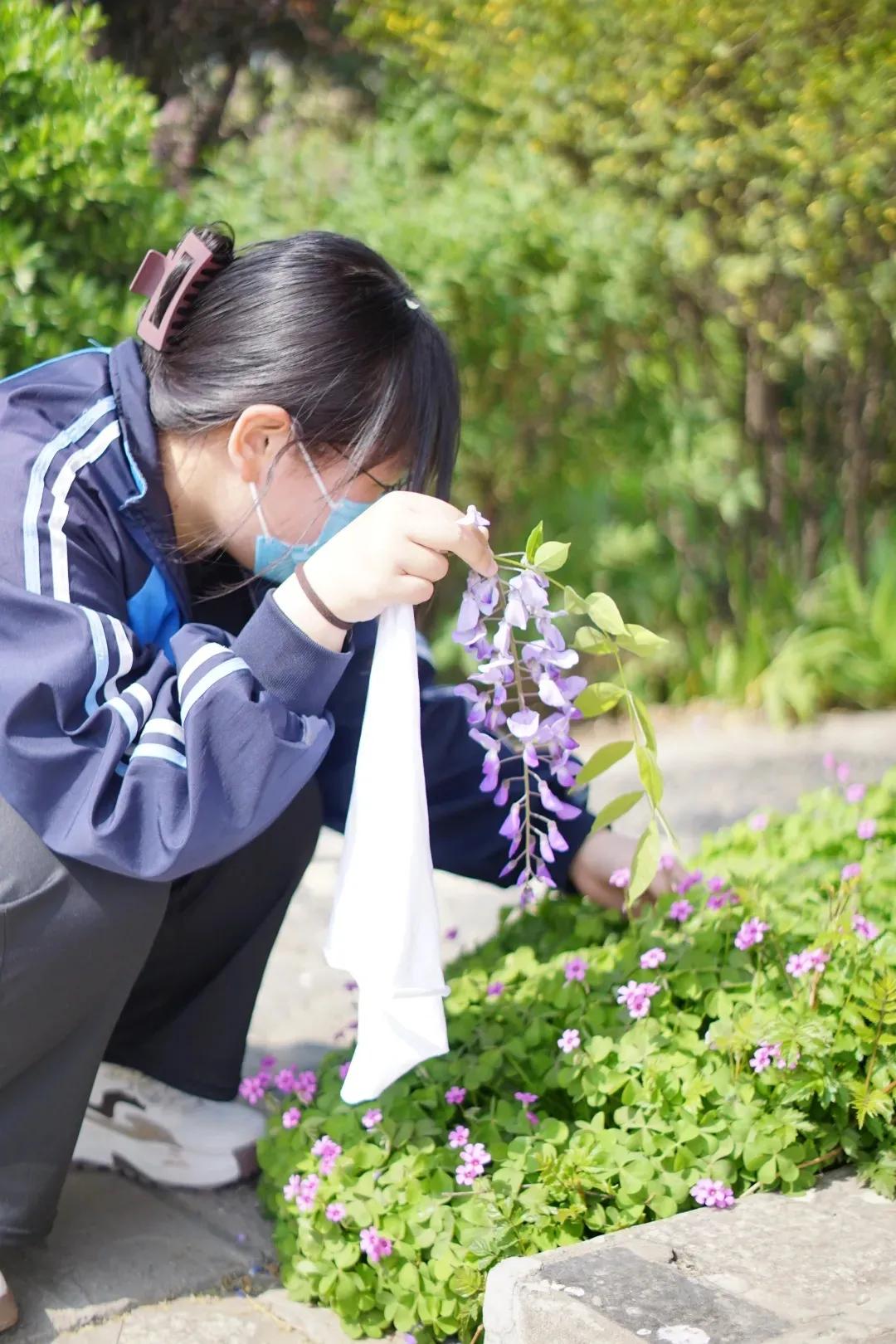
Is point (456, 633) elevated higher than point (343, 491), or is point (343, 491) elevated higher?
point (343, 491)

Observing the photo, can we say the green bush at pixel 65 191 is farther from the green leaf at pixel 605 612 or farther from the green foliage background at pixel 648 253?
the green leaf at pixel 605 612

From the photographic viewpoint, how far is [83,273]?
8.41 feet

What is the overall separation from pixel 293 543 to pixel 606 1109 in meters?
0.83

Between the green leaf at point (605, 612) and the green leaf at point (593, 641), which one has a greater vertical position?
the green leaf at point (605, 612)

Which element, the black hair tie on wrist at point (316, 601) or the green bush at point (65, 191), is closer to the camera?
the black hair tie on wrist at point (316, 601)

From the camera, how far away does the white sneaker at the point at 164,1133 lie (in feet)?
6.82

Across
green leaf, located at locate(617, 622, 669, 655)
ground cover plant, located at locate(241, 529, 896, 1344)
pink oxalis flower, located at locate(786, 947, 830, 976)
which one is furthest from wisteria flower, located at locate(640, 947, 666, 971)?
green leaf, located at locate(617, 622, 669, 655)

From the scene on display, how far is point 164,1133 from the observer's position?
2.09m

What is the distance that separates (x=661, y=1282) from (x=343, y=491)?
101 cm

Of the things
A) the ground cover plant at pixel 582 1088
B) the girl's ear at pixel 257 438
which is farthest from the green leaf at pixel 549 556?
the girl's ear at pixel 257 438

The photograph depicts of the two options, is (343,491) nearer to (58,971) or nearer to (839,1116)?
(58,971)

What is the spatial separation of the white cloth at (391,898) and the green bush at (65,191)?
3.54ft

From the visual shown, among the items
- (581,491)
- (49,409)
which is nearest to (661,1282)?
(49,409)

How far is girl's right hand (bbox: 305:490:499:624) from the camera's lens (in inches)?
65.2
